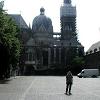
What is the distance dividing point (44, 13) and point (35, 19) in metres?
5.52

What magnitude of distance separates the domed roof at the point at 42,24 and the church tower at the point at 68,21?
5880 millimetres

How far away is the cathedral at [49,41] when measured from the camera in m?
155

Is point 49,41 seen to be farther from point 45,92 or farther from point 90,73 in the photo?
point 45,92

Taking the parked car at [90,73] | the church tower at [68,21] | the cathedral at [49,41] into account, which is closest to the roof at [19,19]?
the cathedral at [49,41]

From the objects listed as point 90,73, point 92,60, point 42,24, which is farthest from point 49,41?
point 90,73

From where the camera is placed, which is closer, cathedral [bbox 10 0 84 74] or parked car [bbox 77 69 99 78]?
parked car [bbox 77 69 99 78]

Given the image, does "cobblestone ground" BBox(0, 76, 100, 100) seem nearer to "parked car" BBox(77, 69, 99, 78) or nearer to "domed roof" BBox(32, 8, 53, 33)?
"parked car" BBox(77, 69, 99, 78)

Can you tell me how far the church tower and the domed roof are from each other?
5.88 metres

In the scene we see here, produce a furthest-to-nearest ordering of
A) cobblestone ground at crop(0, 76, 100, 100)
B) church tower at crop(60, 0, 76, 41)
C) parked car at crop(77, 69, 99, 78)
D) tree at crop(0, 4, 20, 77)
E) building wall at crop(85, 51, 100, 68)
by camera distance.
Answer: church tower at crop(60, 0, 76, 41) < building wall at crop(85, 51, 100, 68) < parked car at crop(77, 69, 99, 78) < tree at crop(0, 4, 20, 77) < cobblestone ground at crop(0, 76, 100, 100)

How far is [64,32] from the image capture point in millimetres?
168625

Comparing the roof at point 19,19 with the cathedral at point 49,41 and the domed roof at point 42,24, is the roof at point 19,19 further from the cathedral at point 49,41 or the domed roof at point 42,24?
the domed roof at point 42,24

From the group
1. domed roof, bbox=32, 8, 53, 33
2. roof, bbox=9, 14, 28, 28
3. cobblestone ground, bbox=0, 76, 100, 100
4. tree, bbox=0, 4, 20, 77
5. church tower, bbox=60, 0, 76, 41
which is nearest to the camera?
cobblestone ground, bbox=0, 76, 100, 100

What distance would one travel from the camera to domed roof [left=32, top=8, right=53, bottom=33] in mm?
165150

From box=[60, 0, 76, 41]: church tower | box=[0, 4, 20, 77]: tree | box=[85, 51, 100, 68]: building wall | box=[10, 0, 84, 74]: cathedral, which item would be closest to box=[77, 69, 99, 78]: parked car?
box=[0, 4, 20, 77]: tree
